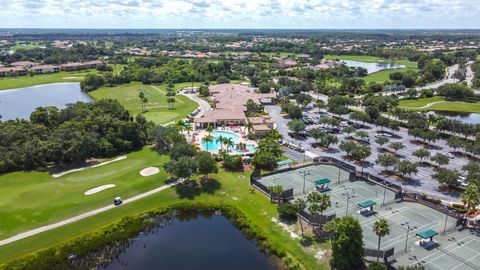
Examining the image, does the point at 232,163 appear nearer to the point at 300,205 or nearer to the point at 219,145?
the point at 219,145

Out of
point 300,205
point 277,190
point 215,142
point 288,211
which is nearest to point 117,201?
point 277,190

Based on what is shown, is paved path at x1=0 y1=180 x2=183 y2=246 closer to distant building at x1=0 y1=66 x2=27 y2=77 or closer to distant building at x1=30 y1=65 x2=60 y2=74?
distant building at x1=0 y1=66 x2=27 y2=77

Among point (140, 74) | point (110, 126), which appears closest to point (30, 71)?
point (140, 74)

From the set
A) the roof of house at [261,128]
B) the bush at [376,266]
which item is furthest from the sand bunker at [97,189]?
the bush at [376,266]

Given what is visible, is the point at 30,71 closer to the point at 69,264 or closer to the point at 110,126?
the point at 110,126

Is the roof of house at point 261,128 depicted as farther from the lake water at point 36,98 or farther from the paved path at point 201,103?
the lake water at point 36,98
